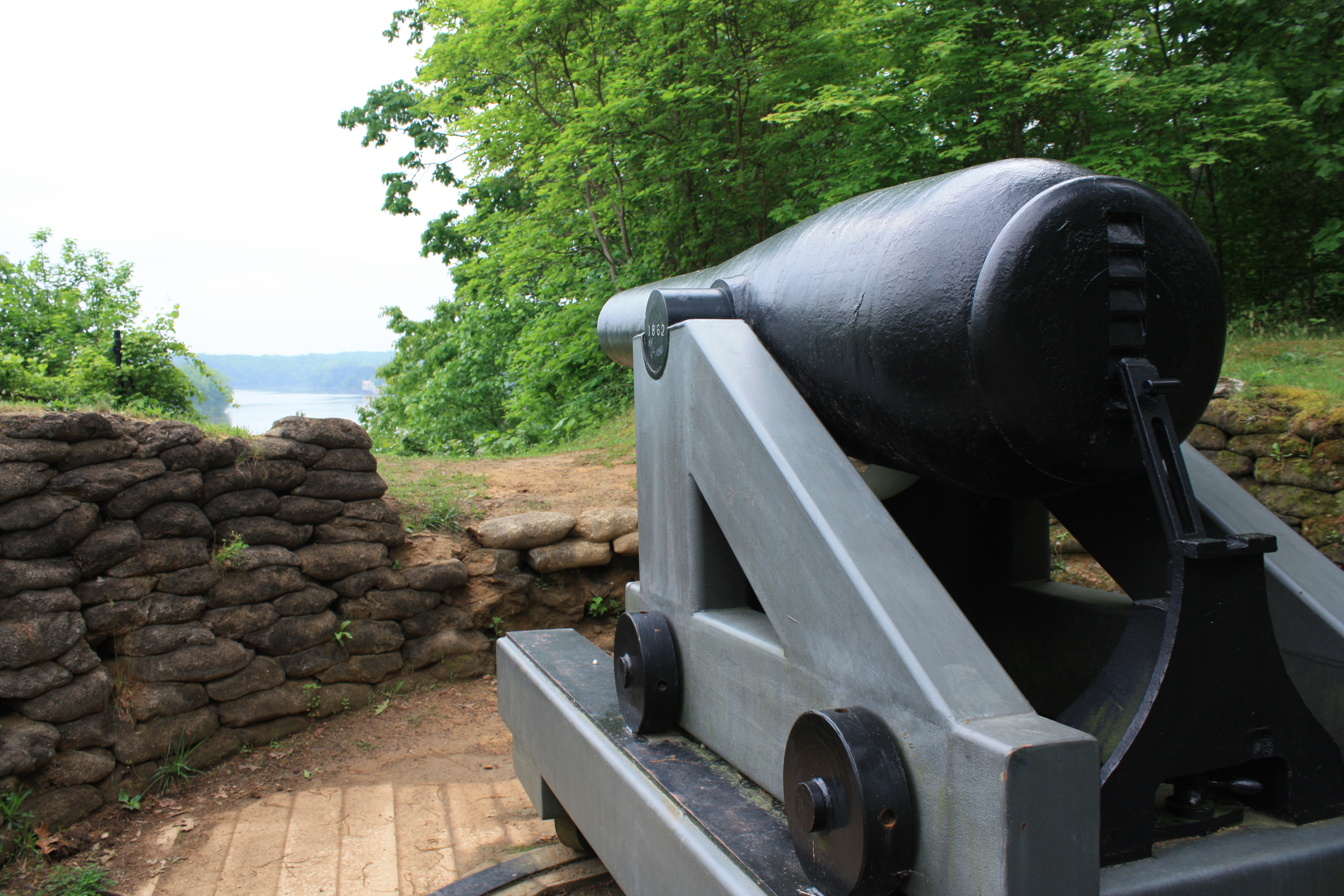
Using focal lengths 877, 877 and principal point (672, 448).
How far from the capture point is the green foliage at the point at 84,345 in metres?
6.36

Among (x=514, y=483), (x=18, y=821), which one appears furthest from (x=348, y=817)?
(x=514, y=483)

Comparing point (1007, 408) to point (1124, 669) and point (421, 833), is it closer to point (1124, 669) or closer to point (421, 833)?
point (1124, 669)

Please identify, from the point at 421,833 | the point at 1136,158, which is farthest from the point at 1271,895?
the point at 1136,158

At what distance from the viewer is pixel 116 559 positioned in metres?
3.49

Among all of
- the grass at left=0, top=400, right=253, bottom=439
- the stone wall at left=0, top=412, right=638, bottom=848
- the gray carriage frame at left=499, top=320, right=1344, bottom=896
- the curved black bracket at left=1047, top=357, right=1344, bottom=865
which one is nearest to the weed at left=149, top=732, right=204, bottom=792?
the stone wall at left=0, top=412, right=638, bottom=848

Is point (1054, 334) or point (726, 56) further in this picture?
point (726, 56)

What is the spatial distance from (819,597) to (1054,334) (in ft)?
1.58

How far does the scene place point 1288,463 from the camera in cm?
373

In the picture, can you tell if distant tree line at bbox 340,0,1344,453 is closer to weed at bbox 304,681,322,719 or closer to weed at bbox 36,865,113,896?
weed at bbox 304,681,322,719

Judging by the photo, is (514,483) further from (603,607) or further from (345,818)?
(345,818)

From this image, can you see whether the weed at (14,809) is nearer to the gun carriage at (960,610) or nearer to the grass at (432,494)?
the grass at (432,494)

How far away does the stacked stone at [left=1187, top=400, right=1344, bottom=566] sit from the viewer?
11.6 ft

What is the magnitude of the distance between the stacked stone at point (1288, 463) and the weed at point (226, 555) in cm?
410

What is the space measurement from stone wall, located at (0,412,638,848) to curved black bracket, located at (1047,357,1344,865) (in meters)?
3.45
